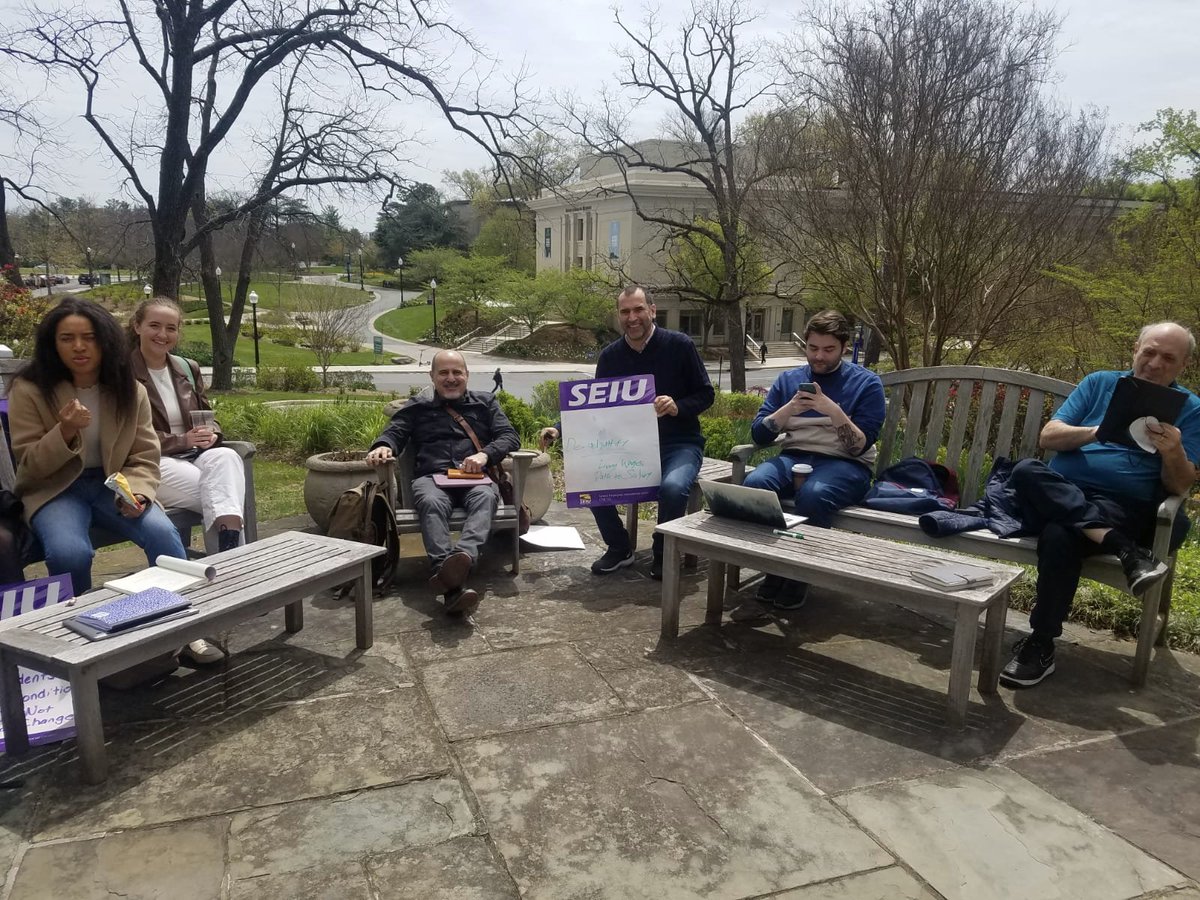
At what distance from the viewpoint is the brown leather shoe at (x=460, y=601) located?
400cm

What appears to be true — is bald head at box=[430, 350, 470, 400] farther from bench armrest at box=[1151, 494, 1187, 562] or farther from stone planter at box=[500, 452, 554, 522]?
bench armrest at box=[1151, 494, 1187, 562]

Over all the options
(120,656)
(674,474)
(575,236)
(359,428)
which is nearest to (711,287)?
(575,236)

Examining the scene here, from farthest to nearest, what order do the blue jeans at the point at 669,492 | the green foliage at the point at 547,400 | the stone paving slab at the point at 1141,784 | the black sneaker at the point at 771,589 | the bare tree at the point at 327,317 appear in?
the bare tree at the point at 327,317, the green foliage at the point at 547,400, the blue jeans at the point at 669,492, the black sneaker at the point at 771,589, the stone paving slab at the point at 1141,784

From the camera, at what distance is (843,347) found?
442 centimetres

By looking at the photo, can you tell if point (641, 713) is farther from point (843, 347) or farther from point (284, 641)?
point (843, 347)

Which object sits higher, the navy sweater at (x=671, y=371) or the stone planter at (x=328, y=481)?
the navy sweater at (x=671, y=371)

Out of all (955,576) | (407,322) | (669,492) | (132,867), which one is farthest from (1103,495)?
(407,322)

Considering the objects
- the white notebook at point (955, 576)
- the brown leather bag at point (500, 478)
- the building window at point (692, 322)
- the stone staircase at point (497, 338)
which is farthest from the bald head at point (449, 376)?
the building window at point (692, 322)

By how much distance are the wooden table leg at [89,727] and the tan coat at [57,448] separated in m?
1.32

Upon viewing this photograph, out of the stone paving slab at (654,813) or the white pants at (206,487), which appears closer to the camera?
the stone paving slab at (654,813)

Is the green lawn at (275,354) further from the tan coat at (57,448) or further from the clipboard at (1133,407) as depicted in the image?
the clipboard at (1133,407)

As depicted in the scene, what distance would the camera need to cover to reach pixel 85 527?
3.55 metres

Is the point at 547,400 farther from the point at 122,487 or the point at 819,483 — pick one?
the point at 122,487

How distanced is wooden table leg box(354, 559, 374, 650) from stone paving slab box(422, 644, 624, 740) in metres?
0.38
